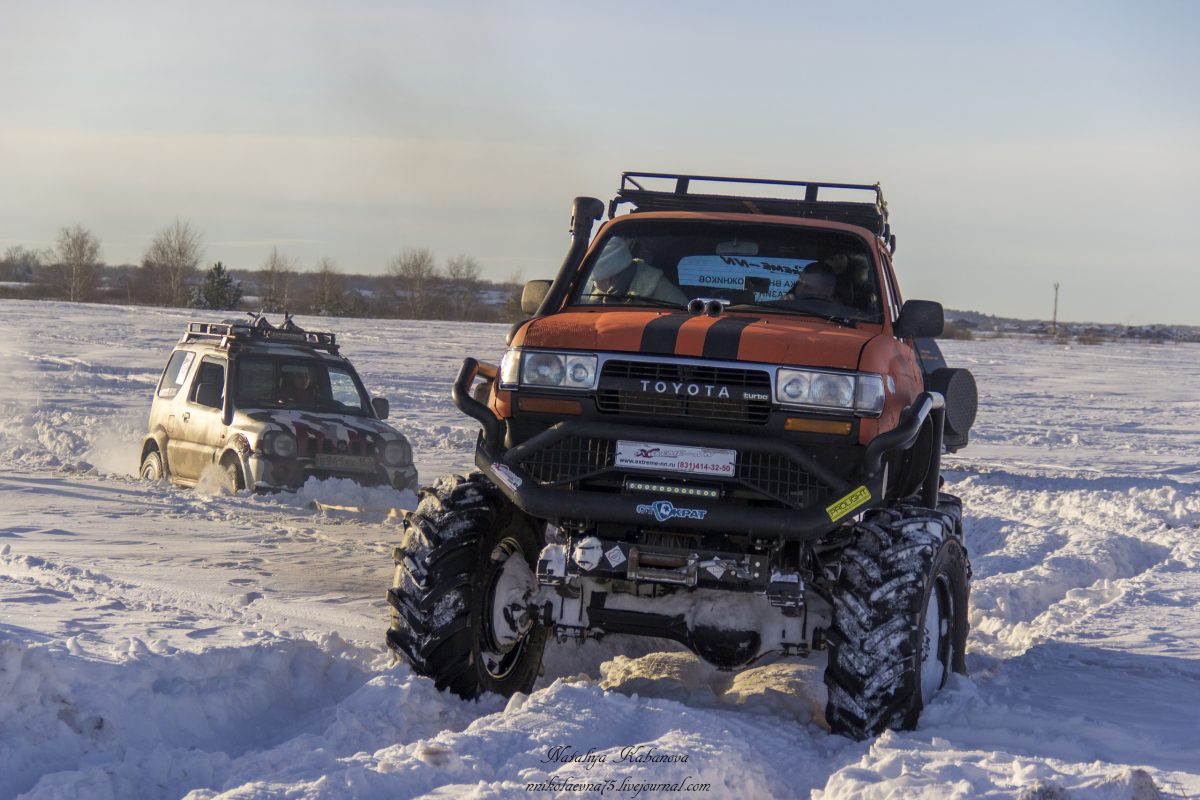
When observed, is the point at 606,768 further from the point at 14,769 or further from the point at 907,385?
the point at 907,385

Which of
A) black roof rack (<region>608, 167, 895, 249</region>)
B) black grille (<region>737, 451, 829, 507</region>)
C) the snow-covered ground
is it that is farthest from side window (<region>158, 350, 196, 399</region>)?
black grille (<region>737, 451, 829, 507</region>)

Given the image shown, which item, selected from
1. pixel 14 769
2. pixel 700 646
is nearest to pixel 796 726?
pixel 700 646

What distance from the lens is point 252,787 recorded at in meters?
4.46

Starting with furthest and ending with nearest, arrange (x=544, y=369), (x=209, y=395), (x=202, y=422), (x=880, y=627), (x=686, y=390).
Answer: (x=209, y=395)
(x=202, y=422)
(x=544, y=369)
(x=686, y=390)
(x=880, y=627)

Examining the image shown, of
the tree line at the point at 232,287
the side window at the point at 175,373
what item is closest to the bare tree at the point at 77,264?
the tree line at the point at 232,287

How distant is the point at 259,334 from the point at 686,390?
923 centimetres

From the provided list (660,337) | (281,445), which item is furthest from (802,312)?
(281,445)

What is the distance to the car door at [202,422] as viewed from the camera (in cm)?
1354

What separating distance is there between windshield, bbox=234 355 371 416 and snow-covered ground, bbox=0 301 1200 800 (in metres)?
1.33

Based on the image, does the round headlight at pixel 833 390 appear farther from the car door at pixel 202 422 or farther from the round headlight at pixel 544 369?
the car door at pixel 202 422

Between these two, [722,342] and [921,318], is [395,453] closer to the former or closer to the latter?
[921,318]

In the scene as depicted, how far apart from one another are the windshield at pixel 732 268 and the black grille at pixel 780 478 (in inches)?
44.2

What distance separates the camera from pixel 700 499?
19.1 feet

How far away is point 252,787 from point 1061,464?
17.1 meters
